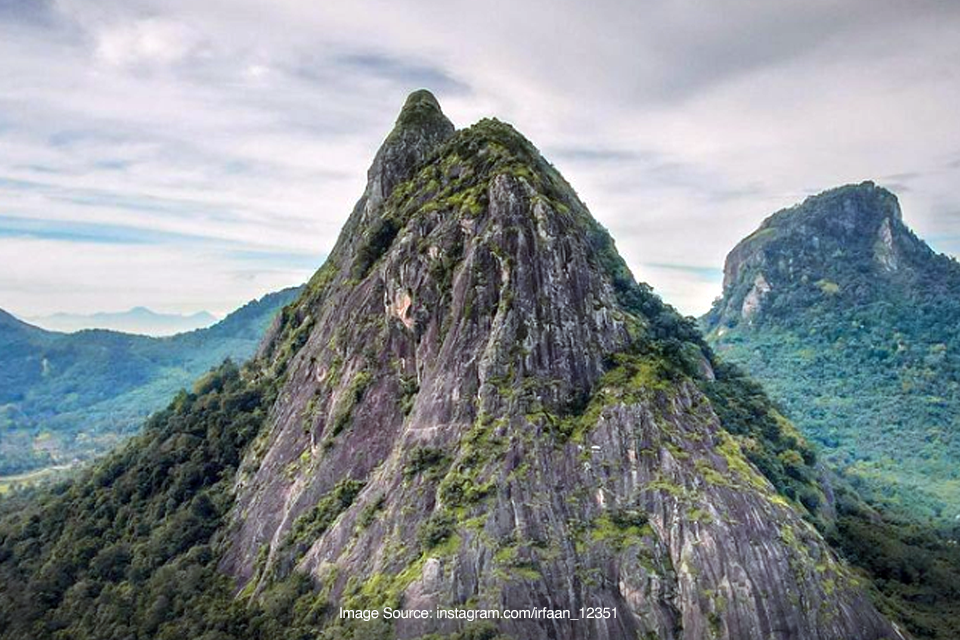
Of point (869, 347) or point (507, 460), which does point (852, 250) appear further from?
point (507, 460)

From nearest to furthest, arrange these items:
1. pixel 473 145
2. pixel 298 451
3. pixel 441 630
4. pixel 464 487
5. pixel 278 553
Result: 1. pixel 441 630
2. pixel 464 487
3. pixel 278 553
4. pixel 298 451
5. pixel 473 145

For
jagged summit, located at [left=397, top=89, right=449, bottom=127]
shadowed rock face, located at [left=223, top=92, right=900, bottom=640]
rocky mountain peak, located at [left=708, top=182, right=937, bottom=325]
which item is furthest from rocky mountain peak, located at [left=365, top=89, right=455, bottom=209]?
rocky mountain peak, located at [left=708, top=182, right=937, bottom=325]

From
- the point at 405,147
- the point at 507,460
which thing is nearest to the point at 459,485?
the point at 507,460

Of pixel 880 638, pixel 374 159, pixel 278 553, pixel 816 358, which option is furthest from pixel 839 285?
pixel 278 553

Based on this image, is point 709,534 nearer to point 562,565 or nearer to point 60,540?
point 562,565

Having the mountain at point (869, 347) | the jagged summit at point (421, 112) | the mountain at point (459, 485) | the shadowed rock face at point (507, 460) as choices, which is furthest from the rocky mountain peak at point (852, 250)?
the shadowed rock face at point (507, 460)

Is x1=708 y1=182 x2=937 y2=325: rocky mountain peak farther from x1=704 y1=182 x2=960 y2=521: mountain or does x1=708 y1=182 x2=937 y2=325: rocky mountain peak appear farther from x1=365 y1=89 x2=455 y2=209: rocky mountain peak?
x1=365 y1=89 x2=455 y2=209: rocky mountain peak

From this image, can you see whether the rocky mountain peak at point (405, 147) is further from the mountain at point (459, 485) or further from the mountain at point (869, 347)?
the mountain at point (869, 347)
